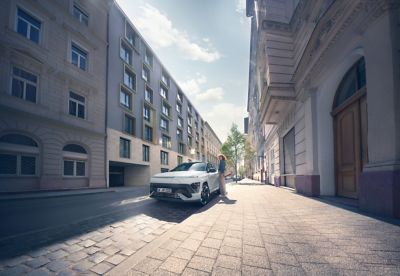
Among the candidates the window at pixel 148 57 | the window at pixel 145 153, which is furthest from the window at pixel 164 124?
the window at pixel 148 57

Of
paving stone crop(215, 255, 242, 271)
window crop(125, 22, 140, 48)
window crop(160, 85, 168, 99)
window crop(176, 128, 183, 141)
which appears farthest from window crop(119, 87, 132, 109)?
paving stone crop(215, 255, 242, 271)

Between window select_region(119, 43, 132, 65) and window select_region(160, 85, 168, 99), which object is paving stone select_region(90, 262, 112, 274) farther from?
window select_region(160, 85, 168, 99)

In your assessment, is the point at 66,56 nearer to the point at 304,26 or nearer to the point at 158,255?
the point at 304,26

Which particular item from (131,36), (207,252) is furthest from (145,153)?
(207,252)

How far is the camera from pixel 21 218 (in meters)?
4.64

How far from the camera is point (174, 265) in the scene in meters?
2.12

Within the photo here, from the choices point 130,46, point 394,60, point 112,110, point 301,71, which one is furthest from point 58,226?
point 130,46

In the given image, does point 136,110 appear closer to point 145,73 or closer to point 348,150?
point 145,73

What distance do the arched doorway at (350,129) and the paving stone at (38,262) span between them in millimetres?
7124

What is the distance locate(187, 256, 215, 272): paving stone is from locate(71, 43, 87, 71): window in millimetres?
17785

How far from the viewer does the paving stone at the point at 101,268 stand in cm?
206

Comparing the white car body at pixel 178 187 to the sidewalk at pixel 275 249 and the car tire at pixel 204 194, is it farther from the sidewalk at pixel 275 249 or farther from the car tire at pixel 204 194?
the sidewalk at pixel 275 249

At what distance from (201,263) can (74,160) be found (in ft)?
51.1

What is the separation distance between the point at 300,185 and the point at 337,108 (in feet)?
11.4
